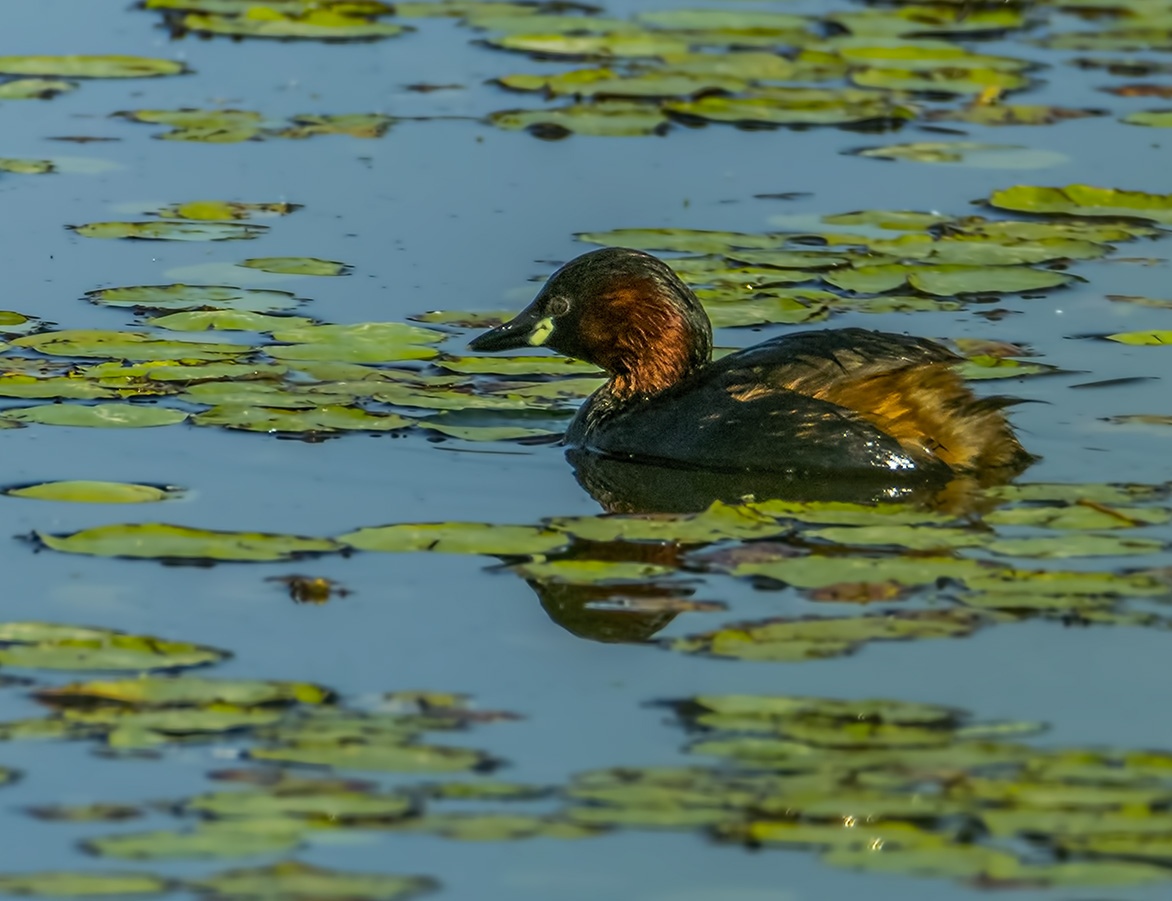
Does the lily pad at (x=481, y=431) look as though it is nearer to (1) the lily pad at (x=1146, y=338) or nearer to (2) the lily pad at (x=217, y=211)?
(1) the lily pad at (x=1146, y=338)

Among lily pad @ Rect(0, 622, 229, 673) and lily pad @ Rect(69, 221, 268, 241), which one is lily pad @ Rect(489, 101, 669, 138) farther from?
lily pad @ Rect(0, 622, 229, 673)

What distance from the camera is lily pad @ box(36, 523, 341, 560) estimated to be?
7.05 m

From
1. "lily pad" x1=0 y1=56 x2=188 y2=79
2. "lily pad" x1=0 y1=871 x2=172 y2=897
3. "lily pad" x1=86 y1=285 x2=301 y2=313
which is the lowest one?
"lily pad" x1=0 y1=871 x2=172 y2=897

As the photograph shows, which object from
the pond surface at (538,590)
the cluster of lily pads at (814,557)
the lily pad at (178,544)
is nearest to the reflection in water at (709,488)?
the pond surface at (538,590)

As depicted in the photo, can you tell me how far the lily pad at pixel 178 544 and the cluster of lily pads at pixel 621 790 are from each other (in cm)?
95

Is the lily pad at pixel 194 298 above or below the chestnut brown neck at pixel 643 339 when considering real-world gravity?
below

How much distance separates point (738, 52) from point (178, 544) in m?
10.1

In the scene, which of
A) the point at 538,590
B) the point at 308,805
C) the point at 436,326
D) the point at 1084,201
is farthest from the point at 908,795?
the point at 1084,201

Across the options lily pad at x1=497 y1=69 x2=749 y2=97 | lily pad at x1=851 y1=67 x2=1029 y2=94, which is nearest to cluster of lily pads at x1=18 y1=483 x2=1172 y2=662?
lily pad at x1=497 y1=69 x2=749 y2=97

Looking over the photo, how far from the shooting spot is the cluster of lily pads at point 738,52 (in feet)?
48.3

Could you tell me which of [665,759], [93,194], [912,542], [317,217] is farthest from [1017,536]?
[93,194]

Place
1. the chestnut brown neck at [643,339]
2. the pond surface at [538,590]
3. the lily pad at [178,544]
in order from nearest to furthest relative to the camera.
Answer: the pond surface at [538,590]
the lily pad at [178,544]
the chestnut brown neck at [643,339]

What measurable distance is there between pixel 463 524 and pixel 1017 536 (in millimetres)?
1837

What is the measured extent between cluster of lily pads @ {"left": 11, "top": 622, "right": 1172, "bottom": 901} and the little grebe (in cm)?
242
